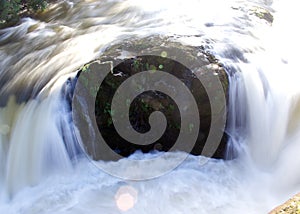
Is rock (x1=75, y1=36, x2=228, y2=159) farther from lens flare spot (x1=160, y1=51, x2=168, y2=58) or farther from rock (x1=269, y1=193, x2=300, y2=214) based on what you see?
rock (x1=269, y1=193, x2=300, y2=214)

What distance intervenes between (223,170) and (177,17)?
363 centimetres

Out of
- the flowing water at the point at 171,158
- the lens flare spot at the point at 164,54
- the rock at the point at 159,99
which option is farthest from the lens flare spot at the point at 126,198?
the lens flare spot at the point at 164,54

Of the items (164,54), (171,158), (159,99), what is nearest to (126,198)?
(171,158)

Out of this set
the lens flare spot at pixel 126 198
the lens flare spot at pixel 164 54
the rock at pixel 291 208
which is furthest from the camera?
the lens flare spot at pixel 164 54

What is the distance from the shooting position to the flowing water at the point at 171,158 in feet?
14.5

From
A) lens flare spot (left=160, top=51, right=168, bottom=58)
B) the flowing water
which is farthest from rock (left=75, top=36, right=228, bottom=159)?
the flowing water

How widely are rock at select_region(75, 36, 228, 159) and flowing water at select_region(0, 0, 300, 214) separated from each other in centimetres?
23

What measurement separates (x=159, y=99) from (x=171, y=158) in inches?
34.1


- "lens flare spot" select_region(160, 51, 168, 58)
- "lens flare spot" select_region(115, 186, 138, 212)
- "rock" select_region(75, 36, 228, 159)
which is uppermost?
"lens flare spot" select_region(160, 51, 168, 58)

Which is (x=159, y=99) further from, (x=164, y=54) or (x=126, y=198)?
(x=126, y=198)

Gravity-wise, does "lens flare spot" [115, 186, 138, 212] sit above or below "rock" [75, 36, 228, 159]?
below

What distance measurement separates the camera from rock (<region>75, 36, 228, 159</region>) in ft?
15.6

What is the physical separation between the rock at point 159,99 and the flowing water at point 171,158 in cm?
23

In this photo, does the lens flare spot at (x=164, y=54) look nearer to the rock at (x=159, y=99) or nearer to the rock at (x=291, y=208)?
the rock at (x=159, y=99)
